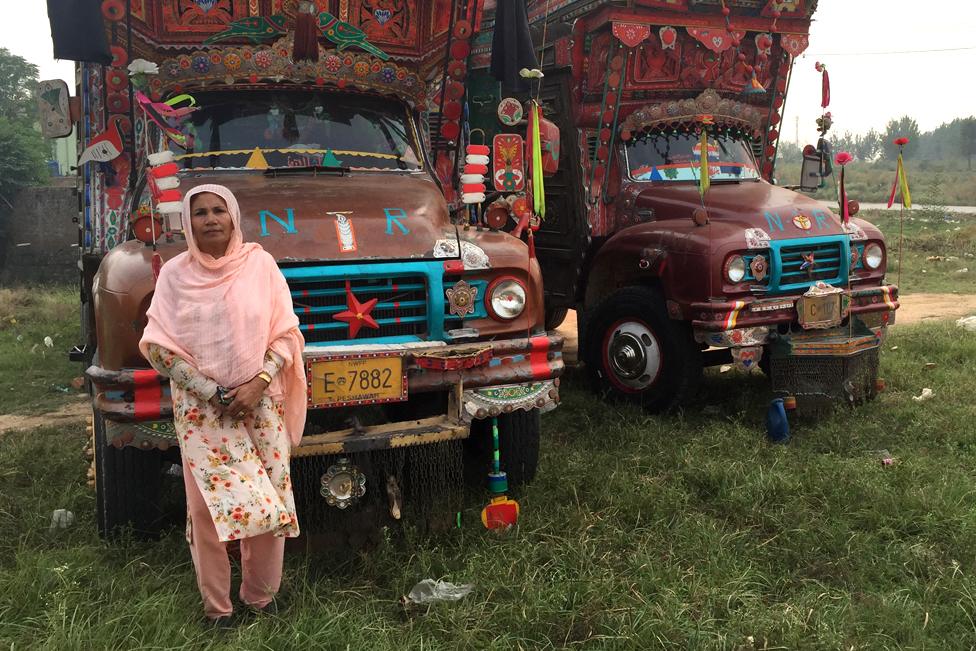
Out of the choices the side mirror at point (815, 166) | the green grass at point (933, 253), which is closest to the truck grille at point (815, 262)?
the side mirror at point (815, 166)

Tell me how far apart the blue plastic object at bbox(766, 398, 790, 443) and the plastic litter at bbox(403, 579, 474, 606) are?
2.73 meters

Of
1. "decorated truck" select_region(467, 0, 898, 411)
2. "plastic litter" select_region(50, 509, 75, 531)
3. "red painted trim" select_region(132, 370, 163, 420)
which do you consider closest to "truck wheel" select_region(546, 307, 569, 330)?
"decorated truck" select_region(467, 0, 898, 411)

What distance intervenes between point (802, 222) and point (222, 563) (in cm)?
462

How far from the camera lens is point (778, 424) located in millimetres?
5188

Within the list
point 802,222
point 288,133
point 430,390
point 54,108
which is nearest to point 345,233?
point 430,390

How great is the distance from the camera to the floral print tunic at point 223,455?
2.77 metres

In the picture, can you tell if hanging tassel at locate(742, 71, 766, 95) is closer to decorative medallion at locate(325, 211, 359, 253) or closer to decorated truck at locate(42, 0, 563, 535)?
decorated truck at locate(42, 0, 563, 535)

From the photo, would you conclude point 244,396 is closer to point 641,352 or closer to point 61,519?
point 61,519

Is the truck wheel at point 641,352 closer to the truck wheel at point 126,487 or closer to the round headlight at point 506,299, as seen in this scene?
the round headlight at point 506,299

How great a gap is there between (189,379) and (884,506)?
10.8 feet

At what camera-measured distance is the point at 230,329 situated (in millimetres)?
2781

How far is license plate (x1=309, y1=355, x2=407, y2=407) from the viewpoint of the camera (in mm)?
3354

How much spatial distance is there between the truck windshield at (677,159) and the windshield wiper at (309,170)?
3013 millimetres

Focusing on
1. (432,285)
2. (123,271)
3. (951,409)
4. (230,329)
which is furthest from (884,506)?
(123,271)
